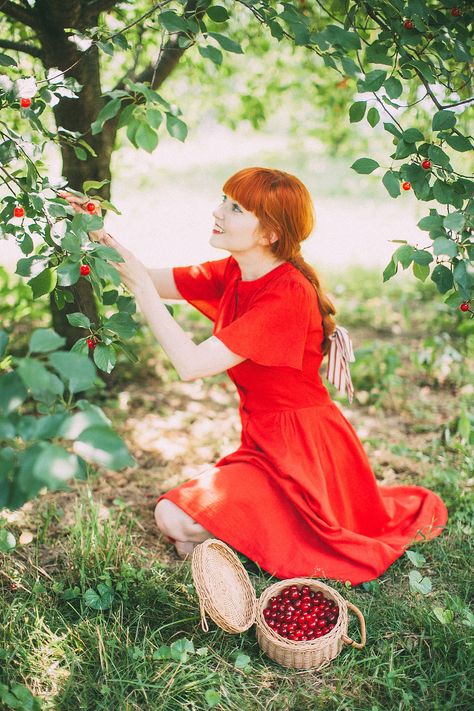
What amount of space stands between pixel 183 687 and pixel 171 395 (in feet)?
6.66

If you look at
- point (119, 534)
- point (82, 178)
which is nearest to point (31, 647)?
point (119, 534)

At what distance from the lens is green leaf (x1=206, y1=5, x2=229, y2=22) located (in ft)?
5.05

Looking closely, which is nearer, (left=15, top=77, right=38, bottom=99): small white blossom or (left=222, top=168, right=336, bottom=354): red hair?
(left=15, top=77, right=38, bottom=99): small white blossom

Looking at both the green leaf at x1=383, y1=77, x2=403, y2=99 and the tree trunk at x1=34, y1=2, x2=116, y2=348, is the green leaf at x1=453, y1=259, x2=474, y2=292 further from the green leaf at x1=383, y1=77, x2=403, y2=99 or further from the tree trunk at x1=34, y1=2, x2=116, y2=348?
the tree trunk at x1=34, y1=2, x2=116, y2=348

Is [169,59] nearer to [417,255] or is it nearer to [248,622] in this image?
[417,255]

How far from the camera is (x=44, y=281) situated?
1.57 m

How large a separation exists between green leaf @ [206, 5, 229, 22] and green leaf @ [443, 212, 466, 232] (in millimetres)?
719

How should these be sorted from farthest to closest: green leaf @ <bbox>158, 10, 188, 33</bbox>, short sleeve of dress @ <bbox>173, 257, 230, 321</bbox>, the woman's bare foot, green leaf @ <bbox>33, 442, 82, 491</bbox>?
short sleeve of dress @ <bbox>173, 257, 230, 321</bbox> < the woman's bare foot < green leaf @ <bbox>158, 10, 188, 33</bbox> < green leaf @ <bbox>33, 442, 82, 491</bbox>

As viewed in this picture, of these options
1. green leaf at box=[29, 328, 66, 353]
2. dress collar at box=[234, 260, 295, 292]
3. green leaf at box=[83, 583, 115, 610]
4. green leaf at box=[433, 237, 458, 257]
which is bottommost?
green leaf at box=[83, 583, 115, 610]

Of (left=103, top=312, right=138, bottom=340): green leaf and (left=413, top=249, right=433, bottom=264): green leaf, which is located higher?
(left=413, top=249, right=433, bottom=264): green leaf

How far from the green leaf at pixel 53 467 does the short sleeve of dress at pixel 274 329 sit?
1.10 m

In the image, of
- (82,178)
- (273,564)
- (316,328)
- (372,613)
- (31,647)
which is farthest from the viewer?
(82,178)

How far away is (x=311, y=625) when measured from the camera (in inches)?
71.3

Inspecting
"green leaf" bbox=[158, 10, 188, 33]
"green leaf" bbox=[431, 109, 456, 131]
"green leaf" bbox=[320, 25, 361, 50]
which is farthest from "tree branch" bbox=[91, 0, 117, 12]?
"green leaf" bbox=[431, 109, 456, 131]
